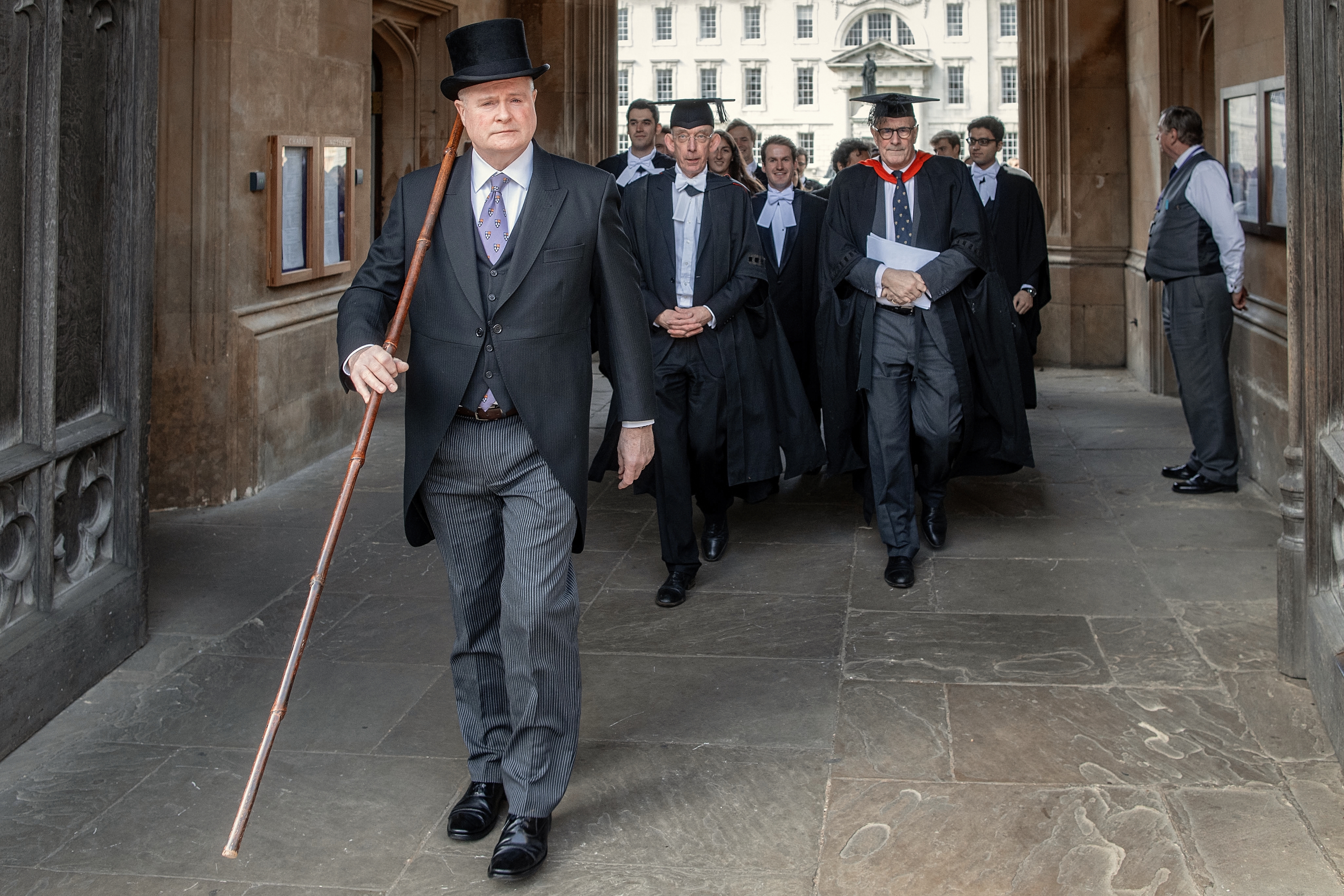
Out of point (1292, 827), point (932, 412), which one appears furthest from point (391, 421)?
point (1292, 827)

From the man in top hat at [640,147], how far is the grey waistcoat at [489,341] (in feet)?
19.6

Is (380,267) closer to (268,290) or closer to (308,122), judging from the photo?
(268,290)

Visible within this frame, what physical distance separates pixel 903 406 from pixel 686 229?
110 cm

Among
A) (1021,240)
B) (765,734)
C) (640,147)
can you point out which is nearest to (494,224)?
(765,734)

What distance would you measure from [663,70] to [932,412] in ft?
243

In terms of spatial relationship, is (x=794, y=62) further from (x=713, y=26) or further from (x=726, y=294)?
(x=726, y=294)

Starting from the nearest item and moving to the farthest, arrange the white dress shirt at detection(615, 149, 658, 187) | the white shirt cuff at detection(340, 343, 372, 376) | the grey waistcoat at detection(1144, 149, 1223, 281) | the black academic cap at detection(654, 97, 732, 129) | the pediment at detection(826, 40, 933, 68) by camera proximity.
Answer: the white shirt cuff at detection(340, 343, 372, 376), the black academic cap at detection(654, 97, 732, 129), the grey waistcoat at detection(1144, 149, 1223, 281), the white dress shirt at detection(615, 149, 658, 187), the pediment at detection(826, 40, 933, 68)

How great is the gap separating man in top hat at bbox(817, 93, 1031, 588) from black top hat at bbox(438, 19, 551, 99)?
2.85 meters

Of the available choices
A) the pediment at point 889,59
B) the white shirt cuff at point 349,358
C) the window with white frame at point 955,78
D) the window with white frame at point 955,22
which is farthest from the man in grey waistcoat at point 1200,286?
the window with white frame at point 955,22

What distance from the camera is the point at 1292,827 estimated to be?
3488mm

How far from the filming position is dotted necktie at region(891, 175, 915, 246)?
6.07 metres

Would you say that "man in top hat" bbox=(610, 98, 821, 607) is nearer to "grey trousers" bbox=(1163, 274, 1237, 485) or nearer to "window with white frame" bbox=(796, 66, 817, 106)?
"grey trousers" bbox=(1163, 274, 1237, 485)

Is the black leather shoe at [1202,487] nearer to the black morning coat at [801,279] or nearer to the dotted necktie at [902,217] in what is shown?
the black morning coat at [801,279]

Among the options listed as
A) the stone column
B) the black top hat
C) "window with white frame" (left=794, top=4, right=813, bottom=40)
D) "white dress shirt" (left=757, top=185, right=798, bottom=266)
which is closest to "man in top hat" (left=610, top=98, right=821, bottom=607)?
"white dress shirt" (left=757, top=185, right=798, bottom=266)
